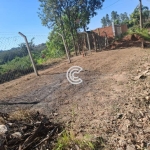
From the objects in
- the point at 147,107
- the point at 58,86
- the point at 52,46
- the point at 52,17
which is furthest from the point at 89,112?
the point at 52,46

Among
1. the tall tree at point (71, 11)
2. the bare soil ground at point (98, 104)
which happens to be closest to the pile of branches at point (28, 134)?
the bare soil ground at point (98, 104)

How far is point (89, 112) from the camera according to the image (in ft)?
10.2

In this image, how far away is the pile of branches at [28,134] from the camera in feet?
7.66

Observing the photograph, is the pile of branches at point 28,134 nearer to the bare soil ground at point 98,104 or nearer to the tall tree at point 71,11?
the bare soil ground at point 98,104

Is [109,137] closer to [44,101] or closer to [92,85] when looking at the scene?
[44,101]

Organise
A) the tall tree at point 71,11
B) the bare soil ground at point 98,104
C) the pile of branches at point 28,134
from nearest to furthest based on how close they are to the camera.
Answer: the pile of branches at point 28,134 < the bare soil ground at point 98,104 < the tall tree at point 71,11

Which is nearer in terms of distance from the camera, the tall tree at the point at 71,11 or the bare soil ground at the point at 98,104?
the bare soil ground at the point at 98,104

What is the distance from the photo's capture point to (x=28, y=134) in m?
2.51

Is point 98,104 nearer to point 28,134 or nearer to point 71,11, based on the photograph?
point 28,134

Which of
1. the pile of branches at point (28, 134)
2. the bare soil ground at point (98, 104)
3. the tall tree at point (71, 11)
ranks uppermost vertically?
the tall tree at point (71, 11)

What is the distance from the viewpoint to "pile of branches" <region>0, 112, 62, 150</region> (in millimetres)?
2334

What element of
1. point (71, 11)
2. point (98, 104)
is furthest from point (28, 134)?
point (71, 11)

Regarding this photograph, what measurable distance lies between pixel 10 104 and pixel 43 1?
11813 millimetres

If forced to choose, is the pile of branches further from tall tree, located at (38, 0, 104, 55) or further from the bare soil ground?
tall tree, located at (38, 0, 104, 55)
